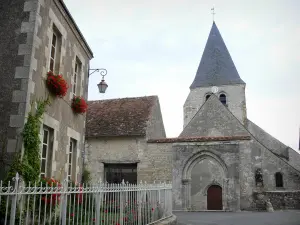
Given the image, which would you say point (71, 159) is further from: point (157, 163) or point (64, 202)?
point (157, 163)

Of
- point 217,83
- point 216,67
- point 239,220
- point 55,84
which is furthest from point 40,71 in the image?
point 216,67

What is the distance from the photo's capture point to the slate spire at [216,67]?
3475cm

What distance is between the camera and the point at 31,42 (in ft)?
20.3

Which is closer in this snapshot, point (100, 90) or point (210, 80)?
point (100, 90)

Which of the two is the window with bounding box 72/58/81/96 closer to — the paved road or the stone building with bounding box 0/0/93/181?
the stone building with bounding box 0/0/93/181

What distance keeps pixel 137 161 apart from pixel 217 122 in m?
9.39

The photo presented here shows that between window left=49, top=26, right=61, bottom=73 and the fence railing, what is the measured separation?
278cm

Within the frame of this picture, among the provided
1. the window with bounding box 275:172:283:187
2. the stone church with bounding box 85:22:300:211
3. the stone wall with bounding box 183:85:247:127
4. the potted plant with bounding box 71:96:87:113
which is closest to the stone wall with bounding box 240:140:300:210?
the stone church with bounding box 85:22:300:211

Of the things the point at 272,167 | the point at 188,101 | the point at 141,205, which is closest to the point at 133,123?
the point at 141,205

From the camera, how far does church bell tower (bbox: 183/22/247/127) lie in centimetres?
3356

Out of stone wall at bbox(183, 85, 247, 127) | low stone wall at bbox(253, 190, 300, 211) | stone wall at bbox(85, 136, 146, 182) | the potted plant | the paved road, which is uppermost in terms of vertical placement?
stone wall at bbox(183, 85, 247, 127)

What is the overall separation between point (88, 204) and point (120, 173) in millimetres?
9816

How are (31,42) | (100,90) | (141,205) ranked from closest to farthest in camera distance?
(31,42)
(141,205)
(100,90)

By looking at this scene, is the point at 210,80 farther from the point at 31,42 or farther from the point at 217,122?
the point at 31,42
